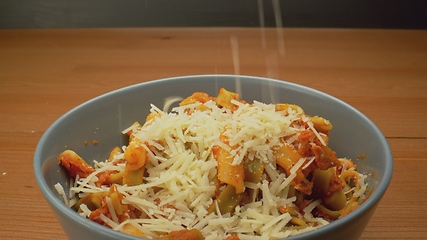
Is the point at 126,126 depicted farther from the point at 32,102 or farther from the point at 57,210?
the point at 32,102

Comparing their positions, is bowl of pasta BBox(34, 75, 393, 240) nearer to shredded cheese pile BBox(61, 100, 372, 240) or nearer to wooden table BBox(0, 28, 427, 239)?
shredded cheese pile BBox(61, 100, 372, 240)

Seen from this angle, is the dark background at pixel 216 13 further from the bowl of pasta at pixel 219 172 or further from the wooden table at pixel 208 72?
the bowl of pasta at pixel 219 172

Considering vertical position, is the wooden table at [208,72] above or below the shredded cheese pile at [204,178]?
below

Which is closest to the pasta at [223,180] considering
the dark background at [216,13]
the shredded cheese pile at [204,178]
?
the shredded cheese pile at [204,178]

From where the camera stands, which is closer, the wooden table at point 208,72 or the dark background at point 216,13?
the wooden table at point 208,72

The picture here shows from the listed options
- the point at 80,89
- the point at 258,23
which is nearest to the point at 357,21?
the point at 258,23

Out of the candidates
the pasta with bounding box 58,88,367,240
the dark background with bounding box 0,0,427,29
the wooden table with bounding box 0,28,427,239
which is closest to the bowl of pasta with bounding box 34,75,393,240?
the pasta with bounding box 58,88,367,240
